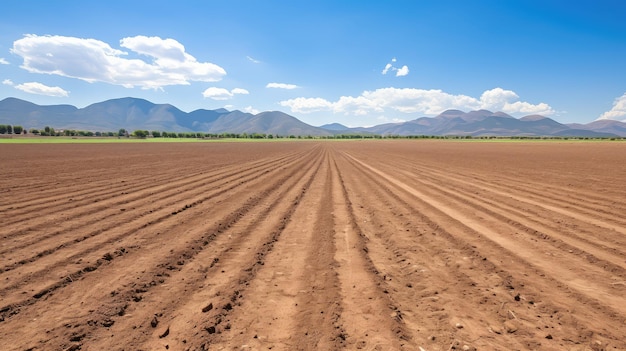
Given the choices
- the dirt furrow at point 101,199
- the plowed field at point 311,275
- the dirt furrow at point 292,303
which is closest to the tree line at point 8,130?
the dirt furrow at point 101,199

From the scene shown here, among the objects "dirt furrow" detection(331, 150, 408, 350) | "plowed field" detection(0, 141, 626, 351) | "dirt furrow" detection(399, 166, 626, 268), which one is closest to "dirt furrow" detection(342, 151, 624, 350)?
"plowed field" detection(0, 141, 626, 351)

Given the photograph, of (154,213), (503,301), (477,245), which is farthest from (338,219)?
(154,213)

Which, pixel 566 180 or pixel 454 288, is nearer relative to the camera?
pixel 454 288

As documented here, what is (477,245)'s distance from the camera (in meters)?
5.73

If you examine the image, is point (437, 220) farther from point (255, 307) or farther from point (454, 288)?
point (255, 307)

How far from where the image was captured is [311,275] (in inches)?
177

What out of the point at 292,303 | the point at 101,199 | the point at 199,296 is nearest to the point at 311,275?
the point at 292,303

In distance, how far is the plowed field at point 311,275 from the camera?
3.14m

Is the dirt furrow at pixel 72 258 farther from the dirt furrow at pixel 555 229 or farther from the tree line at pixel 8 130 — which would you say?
the tree line at pixel 8 130

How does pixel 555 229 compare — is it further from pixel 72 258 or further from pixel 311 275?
pixel 72 258

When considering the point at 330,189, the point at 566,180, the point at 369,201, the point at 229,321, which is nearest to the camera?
the point at 229,321

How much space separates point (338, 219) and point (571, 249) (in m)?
4.45

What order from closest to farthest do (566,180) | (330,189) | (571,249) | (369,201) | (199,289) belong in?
(199,289) < (571,249) < (369,201) < (330,189) < (566,180)

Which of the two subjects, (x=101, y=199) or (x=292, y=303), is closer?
(x=292, y=303)
